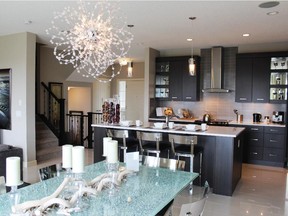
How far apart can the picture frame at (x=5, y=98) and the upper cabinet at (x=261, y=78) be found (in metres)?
5.66

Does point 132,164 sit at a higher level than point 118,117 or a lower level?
lower

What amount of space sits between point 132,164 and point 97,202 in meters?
0.87

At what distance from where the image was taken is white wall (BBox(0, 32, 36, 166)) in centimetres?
595

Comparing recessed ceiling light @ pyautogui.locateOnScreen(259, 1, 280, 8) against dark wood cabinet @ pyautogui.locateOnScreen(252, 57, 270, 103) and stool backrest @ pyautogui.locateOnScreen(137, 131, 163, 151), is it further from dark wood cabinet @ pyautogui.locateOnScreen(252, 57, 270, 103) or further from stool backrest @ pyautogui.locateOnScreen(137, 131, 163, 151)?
dark wood cabinet @ pyautogui.locateOnScreen(252, 57, 270, 103)

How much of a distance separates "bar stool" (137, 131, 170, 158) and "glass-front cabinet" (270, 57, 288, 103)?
3419 mm

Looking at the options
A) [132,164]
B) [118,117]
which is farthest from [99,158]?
[132,164]

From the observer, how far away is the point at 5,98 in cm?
638

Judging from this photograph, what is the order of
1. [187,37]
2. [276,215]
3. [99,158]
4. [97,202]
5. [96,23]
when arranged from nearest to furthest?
[97,202] → [96,23] → [276,215] → [99,158] → [187,37]

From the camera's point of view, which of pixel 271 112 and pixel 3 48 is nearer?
pixel 3 48

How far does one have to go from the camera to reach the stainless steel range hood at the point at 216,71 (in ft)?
24.0

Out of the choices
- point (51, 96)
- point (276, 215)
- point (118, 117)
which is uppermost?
point (51, 96)

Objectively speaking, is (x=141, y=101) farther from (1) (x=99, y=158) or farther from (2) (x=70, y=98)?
(1) (x=99, y=158)

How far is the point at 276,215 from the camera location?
3.72 metres

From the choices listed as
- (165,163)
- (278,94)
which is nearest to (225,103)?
(278,94)
